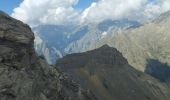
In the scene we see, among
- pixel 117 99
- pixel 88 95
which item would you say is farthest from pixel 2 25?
pixel 117 99

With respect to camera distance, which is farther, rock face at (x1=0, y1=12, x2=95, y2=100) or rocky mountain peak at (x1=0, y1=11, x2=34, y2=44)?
rocky mountain peak at (x1=0, y1=11, x2=34, y2=44)

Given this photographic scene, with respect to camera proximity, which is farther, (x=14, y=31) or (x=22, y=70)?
(x=14, y=31)

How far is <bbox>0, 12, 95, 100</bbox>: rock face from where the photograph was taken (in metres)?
51.6

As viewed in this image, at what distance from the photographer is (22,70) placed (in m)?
55.3

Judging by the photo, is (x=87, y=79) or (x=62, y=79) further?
(x=87, y=79)

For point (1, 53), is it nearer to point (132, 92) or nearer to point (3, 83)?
point (3, 83)

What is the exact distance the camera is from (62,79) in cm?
7019

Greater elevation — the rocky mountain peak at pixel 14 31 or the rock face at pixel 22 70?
the rocky mountain peak at pixel 14 31

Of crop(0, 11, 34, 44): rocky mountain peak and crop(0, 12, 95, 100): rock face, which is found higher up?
crop(0, 11, 34, 44): rocky mountain peak

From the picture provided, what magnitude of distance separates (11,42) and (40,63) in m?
9.83

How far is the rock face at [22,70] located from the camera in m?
51.6

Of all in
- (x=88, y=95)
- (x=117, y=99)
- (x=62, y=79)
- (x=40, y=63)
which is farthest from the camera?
(x=117, y=99)

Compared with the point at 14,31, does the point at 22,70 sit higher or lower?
lower

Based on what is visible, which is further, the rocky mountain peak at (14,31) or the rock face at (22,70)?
the rocky mountain peak at (14,31)
